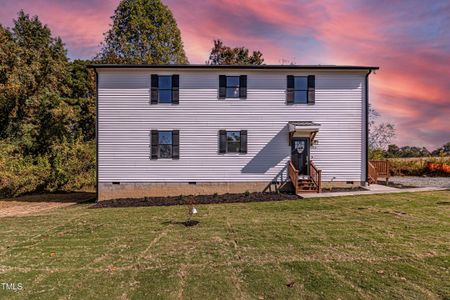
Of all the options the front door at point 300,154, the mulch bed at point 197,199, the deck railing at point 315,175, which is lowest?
the mulch bed at point 197,199

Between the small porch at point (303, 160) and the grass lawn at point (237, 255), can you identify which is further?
the small porch at point (303, 160)

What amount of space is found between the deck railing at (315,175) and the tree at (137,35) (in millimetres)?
17898

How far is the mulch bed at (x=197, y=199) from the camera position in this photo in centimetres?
1243

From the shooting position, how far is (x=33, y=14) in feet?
88.1

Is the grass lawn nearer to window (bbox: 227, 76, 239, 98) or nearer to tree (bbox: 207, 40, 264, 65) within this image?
window (bbox: 227, 76, 239, 98)

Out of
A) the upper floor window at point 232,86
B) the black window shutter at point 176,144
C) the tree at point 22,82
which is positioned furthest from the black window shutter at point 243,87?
the tree at point 22,82

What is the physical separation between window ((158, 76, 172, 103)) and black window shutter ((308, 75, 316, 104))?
6.93 metres

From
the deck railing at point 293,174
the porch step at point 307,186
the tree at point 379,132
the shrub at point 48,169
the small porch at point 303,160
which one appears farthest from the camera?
the tree at point 379,132

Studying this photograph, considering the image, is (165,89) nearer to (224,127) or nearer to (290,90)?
(224,127)

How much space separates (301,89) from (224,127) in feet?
14.2

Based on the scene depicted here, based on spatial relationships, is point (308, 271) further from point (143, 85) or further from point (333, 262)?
point (143, 85)

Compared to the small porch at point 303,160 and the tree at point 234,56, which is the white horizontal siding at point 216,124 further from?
the tree at point 234,56

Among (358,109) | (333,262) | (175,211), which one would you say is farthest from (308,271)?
(358,109)

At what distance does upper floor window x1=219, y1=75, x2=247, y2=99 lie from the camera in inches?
553
